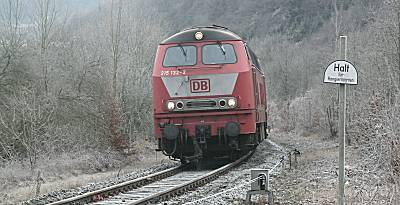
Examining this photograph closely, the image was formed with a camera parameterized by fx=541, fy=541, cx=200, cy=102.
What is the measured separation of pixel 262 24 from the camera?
295ft

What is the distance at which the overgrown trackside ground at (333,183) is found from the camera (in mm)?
9060

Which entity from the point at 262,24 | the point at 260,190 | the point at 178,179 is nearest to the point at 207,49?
the point at 178,179

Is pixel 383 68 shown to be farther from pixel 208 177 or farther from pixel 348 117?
pixel 208 177

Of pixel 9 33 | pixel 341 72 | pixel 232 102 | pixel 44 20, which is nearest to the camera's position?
pixel 341 72

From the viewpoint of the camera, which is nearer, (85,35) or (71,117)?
(71,117)

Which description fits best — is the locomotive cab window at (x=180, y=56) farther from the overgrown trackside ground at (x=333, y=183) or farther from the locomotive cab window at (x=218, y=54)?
the overgrown trackside ground at (x=333, y=183)

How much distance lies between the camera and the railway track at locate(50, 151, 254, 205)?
Answer: 1000 cm

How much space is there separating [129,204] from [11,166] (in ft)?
29.8

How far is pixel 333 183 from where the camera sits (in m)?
11.7

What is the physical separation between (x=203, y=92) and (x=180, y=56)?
50.0 inches

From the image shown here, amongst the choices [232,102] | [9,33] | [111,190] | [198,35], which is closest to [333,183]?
[232,102]

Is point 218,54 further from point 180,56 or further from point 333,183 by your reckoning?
point 333,183

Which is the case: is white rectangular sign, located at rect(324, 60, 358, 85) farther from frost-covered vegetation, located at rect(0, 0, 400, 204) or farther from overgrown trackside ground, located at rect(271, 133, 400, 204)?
frost-covered vegetation, located at rect(0, 0, 400, 204)

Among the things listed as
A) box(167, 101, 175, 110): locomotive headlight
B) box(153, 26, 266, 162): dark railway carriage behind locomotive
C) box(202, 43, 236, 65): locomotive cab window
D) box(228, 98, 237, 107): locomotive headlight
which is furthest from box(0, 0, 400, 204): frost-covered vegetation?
box(167, 101, 175, 110): locomotive headlight
